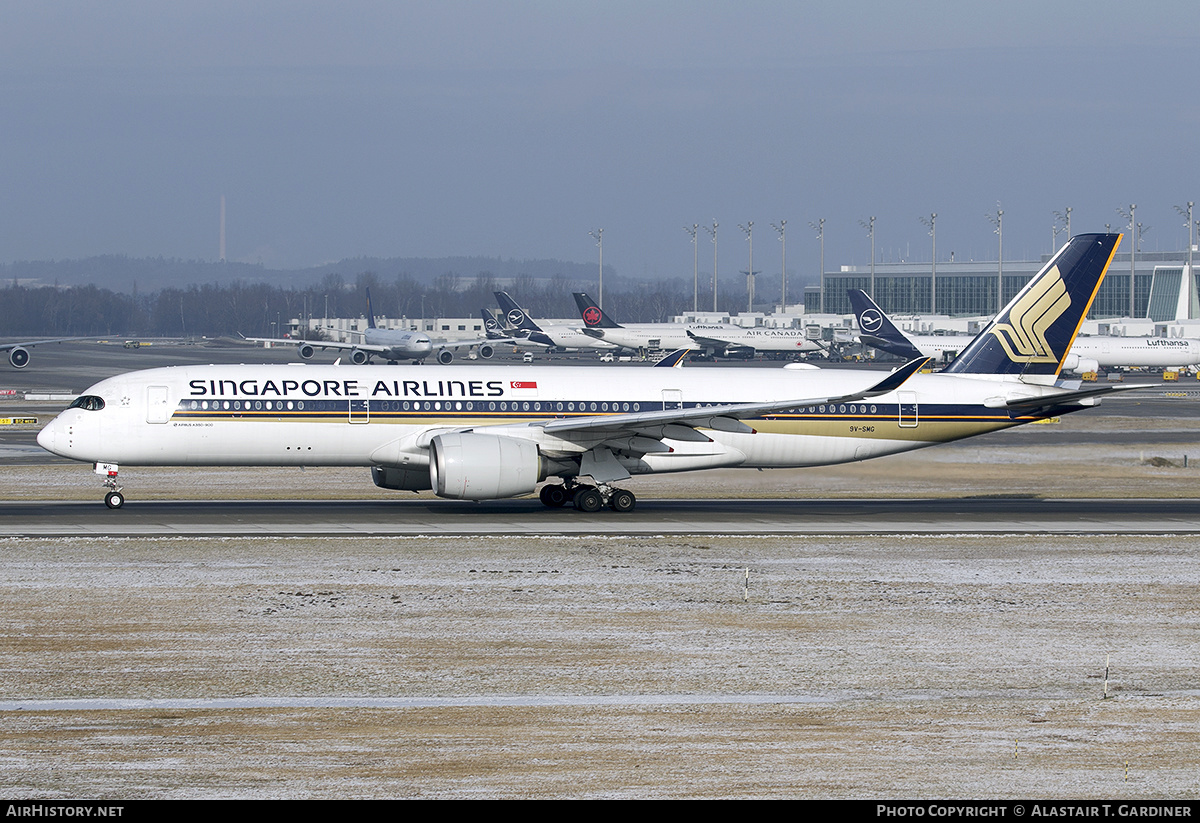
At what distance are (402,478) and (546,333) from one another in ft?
417

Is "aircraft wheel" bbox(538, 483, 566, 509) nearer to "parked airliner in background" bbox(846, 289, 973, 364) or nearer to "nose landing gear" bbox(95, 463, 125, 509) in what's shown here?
"nose landing gear" bbox(95, 463, 125, 509)

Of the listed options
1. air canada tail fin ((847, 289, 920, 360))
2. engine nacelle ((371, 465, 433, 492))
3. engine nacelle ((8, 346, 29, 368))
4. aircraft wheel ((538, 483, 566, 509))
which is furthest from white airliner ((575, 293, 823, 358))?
engine nacelle ((371, 465, 433, 492))

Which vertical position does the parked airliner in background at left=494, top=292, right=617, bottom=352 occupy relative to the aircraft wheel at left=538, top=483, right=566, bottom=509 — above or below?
above

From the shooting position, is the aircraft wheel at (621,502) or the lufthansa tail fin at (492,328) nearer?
the aircraft wheel at (621,502)

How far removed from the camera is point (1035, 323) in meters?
40.5

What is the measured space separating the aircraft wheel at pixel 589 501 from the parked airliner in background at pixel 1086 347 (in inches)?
3629

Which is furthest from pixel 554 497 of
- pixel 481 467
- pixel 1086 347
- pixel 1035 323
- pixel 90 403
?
pixel 1086 347

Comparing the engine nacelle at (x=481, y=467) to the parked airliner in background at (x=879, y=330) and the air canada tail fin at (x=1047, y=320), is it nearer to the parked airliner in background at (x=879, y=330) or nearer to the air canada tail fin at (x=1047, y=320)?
the air canada tail fin at (x=1047, y=320)

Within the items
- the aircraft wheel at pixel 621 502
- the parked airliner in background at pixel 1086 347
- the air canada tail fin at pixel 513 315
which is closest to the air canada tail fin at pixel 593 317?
the air canada tail fin at pixel 513 315

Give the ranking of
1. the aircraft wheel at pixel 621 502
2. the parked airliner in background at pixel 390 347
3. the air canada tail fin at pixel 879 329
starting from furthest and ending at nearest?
the parked airliner in background at pixel 390 347 → the air canada tail fin at pixel 879 329 → the aircraft wheel at pixel 621 502

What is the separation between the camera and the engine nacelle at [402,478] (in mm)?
35656

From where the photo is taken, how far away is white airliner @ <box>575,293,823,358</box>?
158 meters

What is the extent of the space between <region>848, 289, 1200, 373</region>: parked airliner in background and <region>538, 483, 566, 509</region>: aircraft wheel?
301 feet

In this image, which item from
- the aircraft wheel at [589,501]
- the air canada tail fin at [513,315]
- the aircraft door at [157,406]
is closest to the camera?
the aircraft door at [157,406]
